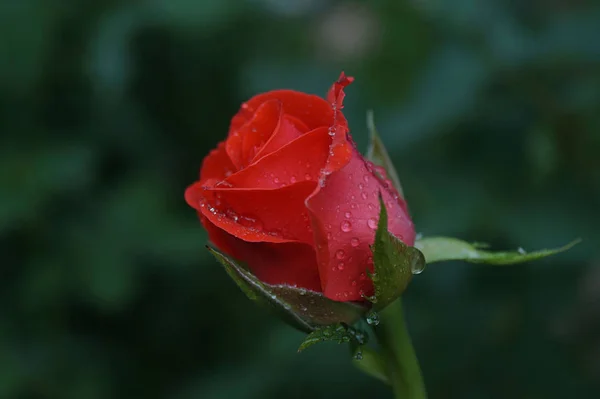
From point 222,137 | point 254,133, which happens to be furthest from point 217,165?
point 222,137

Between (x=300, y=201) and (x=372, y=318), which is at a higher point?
(x=300, y=201)

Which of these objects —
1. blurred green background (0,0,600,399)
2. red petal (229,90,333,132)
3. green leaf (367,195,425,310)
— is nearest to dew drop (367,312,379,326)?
green leaf (367,195,425,310)

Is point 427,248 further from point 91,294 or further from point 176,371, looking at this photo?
point 176,371

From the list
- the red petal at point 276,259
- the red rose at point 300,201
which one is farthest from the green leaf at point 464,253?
the red petal at point 276,259

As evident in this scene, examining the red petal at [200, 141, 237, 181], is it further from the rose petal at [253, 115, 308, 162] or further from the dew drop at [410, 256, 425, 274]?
the dew drop at [410, 256, 425, 274]

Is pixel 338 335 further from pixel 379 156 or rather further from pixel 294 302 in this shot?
pixel 379 156
